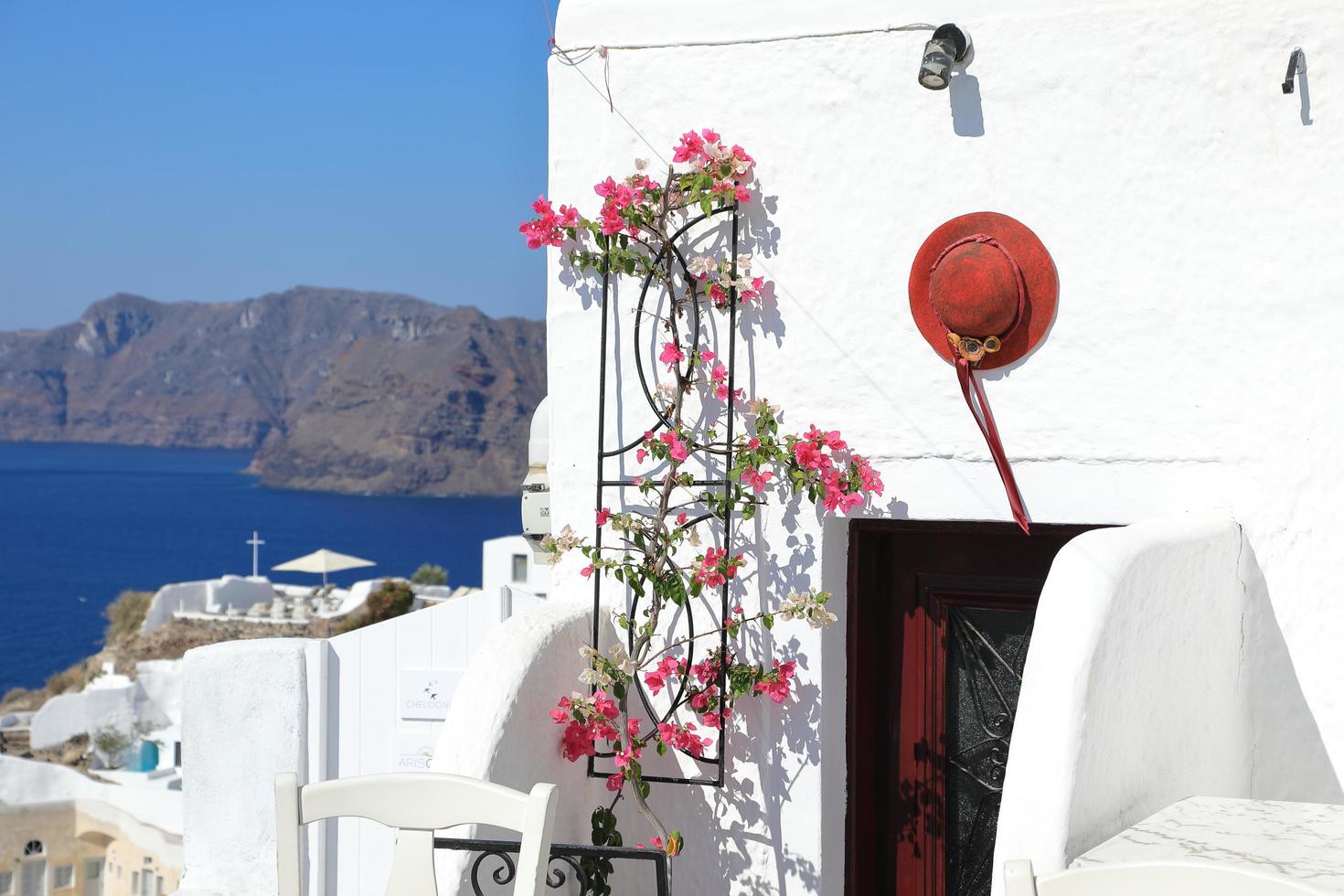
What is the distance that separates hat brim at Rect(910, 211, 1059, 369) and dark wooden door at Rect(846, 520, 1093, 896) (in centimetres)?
63

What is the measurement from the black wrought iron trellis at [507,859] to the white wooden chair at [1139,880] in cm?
153

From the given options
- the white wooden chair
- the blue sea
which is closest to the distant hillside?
the blue sea

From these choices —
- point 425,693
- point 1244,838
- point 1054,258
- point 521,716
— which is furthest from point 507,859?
point 425,693

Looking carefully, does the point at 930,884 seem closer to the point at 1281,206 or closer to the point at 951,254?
the point at 951,254

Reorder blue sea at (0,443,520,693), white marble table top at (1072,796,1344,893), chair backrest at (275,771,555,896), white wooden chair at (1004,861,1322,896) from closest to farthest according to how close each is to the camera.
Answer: white wooden chair at (1004,861,1322,896)
white marble table top at (1072,796,1344,893)
chair backrest at (275,771,555,896)
blue sea at (0,443,520,693)

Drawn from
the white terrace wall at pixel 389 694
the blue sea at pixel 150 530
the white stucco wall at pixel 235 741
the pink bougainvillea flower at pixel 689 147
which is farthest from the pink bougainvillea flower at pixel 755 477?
the blue sea at pixel 150 530

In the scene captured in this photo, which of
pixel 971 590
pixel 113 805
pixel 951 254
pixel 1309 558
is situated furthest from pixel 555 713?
pixel 113 805

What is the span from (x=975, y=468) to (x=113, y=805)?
41.2 ft

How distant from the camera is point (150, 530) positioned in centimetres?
11450

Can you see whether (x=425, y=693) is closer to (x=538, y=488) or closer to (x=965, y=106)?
(x=538, y=488)

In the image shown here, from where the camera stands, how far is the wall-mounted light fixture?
159 inches

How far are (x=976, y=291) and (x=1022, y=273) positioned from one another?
0.16m

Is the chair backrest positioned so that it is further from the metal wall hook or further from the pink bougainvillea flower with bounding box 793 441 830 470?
the metal wall hook

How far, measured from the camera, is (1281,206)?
154 inches
